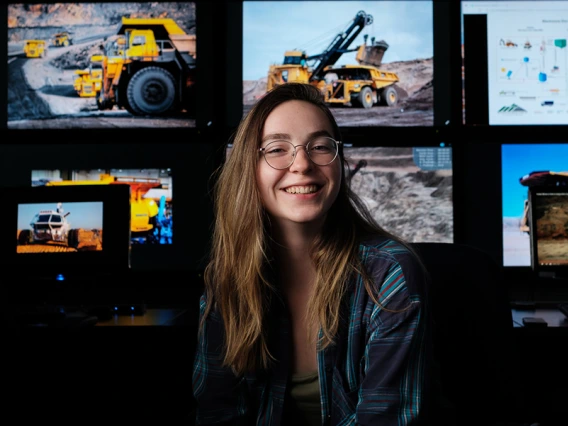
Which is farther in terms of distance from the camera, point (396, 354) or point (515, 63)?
point (515, 63)

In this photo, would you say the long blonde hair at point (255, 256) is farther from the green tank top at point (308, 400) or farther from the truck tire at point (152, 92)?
the truck tire at point (152, 92)

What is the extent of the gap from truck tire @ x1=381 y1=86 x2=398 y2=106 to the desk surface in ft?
3.25

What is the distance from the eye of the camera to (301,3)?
232 centimetres

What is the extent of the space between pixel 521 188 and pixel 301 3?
1.25 meters

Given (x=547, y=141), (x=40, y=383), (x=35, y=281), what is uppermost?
(x=547, y=141)

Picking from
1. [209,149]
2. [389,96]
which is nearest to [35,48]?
[209,149]

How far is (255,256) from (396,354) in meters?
0.42

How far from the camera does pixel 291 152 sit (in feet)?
4.07

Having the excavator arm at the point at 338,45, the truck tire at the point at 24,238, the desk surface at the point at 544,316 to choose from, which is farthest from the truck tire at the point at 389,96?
the truck tire at the point at 24,238

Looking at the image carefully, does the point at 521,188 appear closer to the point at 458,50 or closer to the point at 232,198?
the point at 458,50

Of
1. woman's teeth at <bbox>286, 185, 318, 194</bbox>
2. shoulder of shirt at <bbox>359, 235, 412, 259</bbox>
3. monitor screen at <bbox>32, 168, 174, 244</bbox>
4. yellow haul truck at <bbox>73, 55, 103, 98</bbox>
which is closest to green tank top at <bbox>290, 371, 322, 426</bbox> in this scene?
shoulder of shirt at <bbox>359, 235, 412, 259</bbox>

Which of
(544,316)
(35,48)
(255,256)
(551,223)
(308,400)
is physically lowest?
(308,400)

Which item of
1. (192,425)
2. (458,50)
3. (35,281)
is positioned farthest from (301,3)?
(192,425)

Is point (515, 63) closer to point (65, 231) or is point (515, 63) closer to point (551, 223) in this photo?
point (551, 223)
